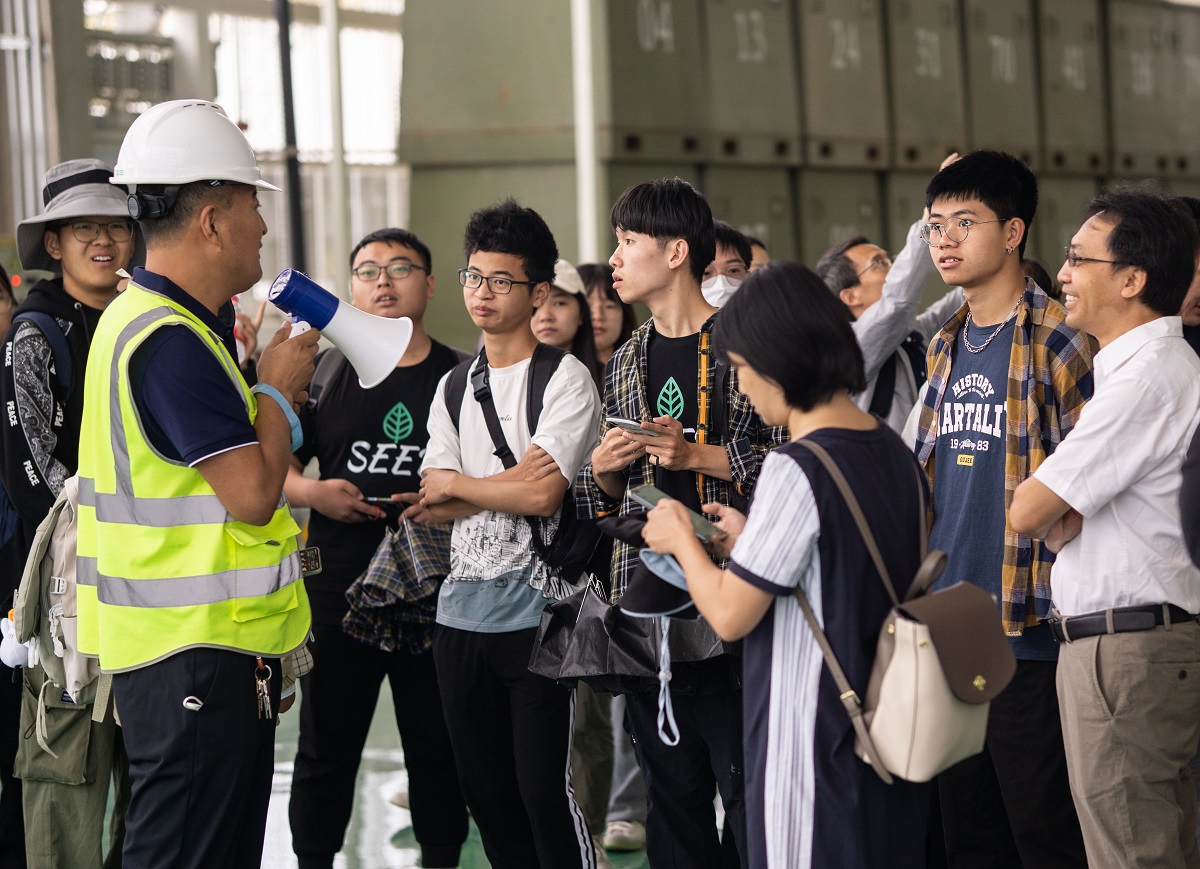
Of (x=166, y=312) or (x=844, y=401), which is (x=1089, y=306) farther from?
(x=166, y=312)

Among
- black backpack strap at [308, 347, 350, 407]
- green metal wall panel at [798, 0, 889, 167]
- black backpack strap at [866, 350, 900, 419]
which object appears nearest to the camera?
black backpack strap at [308, 347, 350, 407]

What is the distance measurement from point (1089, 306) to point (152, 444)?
1.88 meters

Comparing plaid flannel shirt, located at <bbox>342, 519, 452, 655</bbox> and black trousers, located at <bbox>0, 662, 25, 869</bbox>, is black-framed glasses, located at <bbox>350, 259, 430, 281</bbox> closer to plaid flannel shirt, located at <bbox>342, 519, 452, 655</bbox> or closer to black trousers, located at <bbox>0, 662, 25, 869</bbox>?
plaid flannel shirt, located at <bbox>342, 519, 452, 655</bbox>

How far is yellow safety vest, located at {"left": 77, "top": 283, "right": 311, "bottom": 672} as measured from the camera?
7.79 ft

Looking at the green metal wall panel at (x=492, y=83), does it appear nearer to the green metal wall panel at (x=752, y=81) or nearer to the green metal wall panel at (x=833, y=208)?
the green metal wall panel at (x=752, y=81)

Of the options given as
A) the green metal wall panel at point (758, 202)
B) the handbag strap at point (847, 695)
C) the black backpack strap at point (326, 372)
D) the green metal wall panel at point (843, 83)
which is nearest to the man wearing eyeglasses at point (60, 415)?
the black backpack strap at point (326, 372)

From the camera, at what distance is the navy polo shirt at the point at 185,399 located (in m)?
2.32

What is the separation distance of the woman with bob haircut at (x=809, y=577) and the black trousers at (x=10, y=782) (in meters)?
2.38

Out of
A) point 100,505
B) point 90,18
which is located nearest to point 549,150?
point 90,18

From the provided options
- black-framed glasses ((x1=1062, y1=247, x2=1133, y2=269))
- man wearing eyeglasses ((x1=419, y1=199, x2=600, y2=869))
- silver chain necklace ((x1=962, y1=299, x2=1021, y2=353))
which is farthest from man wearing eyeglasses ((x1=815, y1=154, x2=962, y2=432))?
man wearing eyeglasses ((x1=419, y1=199, x2=600, y2=869))

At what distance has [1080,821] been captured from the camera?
8.66 feet

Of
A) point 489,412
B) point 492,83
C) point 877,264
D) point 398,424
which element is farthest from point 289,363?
point 492,83

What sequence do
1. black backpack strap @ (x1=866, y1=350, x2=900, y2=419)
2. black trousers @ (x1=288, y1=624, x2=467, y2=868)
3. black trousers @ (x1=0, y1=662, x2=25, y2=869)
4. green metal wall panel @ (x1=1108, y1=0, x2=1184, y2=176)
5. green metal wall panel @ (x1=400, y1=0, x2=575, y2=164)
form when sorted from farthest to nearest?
green metal wall panel @ (x1=1108, y1=0, x2=1184, y2=176) < green metal wall panel @ (x1=400, y1=0, x2=575, y2=164) < black backpack strap @ (x1=866, y1=350, x2=900, y2=419) < black trousers @ (x1=288, y1=624, x2=467, y2=868) < black trousers @ (x1=0, y1=662, x2=25, y2=869)

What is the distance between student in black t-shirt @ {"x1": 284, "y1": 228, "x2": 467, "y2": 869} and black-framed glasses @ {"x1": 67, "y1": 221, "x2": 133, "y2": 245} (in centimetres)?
70
